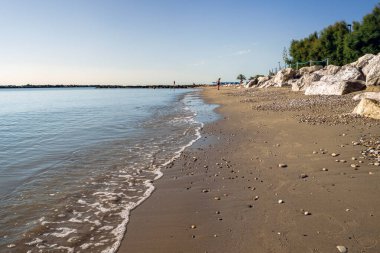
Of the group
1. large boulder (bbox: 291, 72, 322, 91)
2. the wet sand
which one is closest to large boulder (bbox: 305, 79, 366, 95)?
large boulder (bbox: 291, 72, 322, 91)

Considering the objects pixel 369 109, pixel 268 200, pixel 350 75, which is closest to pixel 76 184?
pixel 268 200

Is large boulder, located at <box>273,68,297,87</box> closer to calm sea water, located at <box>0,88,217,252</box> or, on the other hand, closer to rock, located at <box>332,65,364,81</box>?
rock, located at <box>332,65,364,81</box>

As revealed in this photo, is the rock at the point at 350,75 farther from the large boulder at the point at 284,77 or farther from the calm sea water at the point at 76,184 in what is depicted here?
the large boulder at the point at 284,77

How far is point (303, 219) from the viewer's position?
5.39 m

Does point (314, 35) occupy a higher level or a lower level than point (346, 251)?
higher

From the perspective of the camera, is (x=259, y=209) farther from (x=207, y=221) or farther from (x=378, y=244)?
(x=378, y=244)

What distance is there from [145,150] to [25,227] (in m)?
6.72

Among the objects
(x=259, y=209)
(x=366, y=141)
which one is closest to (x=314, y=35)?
(x=366, y=141)

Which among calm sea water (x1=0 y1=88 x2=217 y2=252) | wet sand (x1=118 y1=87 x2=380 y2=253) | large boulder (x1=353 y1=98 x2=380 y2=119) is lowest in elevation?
calm sea water (x1=0 y1=88 x2=217 y2=252)

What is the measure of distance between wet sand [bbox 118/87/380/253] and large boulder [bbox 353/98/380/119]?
2.86 meters

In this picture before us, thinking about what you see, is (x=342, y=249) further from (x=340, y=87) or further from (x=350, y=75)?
(x=350, y=75)

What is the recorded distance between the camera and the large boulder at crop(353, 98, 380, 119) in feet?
46.0

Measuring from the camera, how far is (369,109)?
14.6 meters

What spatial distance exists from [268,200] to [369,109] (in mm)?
11191
